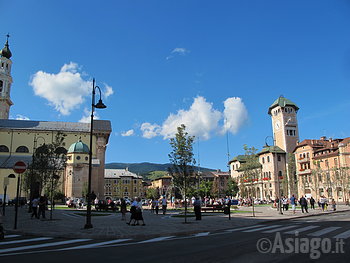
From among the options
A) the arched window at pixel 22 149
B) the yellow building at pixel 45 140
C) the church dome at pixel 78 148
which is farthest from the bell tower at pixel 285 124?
the arched window at pixel 22 149

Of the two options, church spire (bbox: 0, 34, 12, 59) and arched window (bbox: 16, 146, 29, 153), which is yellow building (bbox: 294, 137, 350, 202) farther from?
church spire (bbox: 0, 34, 12, 59)

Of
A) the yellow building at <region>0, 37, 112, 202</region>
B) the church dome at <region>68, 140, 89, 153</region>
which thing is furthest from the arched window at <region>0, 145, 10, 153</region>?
the church dome at <region>68, 140, 89, 153</region>

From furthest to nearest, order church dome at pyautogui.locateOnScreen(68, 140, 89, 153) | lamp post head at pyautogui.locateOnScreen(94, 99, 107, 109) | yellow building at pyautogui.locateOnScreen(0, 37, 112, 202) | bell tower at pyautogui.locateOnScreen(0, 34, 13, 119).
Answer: bell tower at pyautogui.locateOnScreen(0, 34, 13, 119), church dome at pyautogui.locateOnScreen(68, 140, 89, 153), yellow building at pyautogui.locateOnScreen(0, 37, 112, 202), lamp post head at pyautogui.locateOnScreen(94, 99, 107, 109)

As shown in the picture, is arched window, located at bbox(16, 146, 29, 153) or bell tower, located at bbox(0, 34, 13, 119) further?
bell tower, located at bbox(0, 34, 13, 119)

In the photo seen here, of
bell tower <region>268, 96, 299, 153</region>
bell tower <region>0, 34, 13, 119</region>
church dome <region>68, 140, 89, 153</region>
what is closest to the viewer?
church dome <region>68, 140, 89, 153</region>

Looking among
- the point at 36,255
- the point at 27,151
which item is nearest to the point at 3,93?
the point at 27,151

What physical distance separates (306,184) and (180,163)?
217 feet

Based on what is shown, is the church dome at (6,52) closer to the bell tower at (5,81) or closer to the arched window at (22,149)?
the bell tower at (5,81)

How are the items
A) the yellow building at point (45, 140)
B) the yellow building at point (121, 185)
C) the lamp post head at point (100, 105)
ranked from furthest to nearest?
the yellow building at point (121, 185)
the yellow building at point (45, 140)
the lamp post head at point (100, 105)

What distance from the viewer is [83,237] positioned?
504 inches

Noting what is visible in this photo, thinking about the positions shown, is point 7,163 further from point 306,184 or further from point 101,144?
point 306,184

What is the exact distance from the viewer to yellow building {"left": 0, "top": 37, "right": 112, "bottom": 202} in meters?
70.1

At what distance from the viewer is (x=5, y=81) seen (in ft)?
296

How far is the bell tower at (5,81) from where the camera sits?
8950cm
